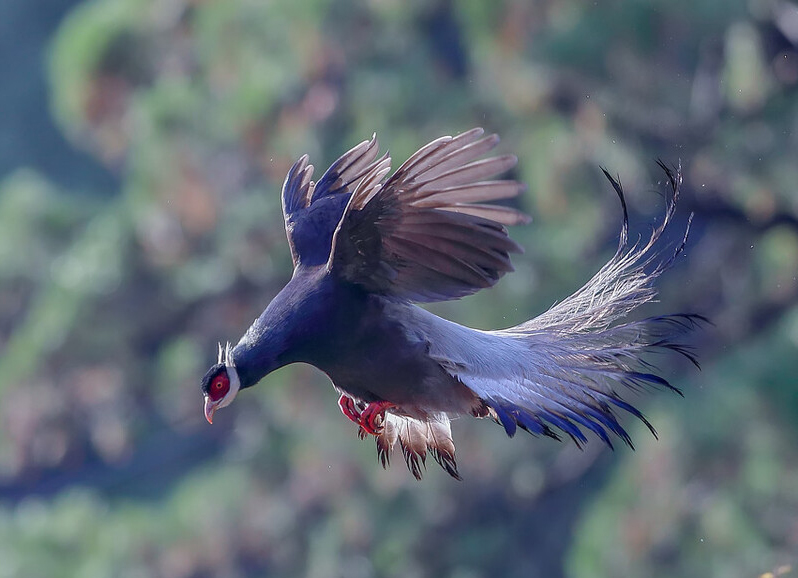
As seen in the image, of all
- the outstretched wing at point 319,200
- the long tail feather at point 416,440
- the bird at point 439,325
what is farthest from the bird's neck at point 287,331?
the long tail feather at point 416,440

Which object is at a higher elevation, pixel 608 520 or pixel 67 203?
pixel 67 203

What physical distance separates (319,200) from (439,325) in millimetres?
316

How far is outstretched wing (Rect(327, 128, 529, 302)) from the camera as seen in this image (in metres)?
1.44

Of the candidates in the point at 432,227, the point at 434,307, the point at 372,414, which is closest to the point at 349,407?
the point at 372,414

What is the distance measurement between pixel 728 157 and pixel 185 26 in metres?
1.93

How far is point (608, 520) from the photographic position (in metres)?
3.21

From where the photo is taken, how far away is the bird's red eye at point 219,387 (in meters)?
1.56

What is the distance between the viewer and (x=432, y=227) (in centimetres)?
153

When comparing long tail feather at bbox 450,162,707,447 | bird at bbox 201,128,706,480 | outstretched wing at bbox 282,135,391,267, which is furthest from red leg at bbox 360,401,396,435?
outstretched wing at bbox 282,135,391,267

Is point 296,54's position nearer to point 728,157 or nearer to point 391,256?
point 728,157

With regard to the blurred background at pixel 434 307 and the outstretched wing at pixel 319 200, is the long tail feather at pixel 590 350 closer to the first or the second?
the outstretched wing at pixel 319 200

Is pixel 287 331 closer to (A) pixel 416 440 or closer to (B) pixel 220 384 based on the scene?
(B) pixel 220 384

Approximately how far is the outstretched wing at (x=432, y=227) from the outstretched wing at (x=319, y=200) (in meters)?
0.15

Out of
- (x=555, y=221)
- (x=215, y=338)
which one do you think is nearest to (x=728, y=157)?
(x=555, y=221)
